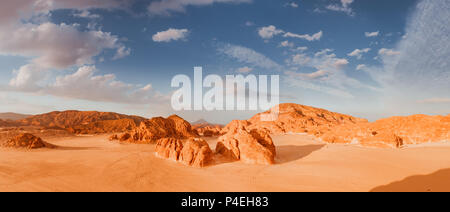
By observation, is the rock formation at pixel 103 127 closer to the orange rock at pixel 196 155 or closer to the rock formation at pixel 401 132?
the orange rock at pixel 196 155

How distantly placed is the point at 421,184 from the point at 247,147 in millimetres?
6364

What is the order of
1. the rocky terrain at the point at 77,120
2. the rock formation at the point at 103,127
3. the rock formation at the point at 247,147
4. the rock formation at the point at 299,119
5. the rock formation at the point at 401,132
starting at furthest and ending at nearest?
the rocky terrain at the point at 77,120
the rock formation at the point at 299,119
the rock formation at the point at 103,127
the rock formation at the point at 401,132
the rock formation at the point at 247,147

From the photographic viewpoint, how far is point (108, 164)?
8289mm

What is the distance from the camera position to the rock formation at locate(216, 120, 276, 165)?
8.98 metres

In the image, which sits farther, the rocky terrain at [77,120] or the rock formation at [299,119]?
the rocky terrain at [77,120]

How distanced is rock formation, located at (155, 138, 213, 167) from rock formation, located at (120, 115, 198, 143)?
1365cm

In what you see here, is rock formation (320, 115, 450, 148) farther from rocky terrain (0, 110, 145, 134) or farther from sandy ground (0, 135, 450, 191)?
rocky terrain (0, 110, 145, 134)

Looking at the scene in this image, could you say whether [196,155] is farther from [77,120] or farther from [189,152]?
[77,120]

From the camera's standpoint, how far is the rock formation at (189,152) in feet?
28.2

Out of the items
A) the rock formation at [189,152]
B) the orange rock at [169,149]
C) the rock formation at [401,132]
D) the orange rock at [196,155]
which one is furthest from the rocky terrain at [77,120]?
the rock formation at [401,132]

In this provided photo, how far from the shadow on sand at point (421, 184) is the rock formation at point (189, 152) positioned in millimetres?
6407
